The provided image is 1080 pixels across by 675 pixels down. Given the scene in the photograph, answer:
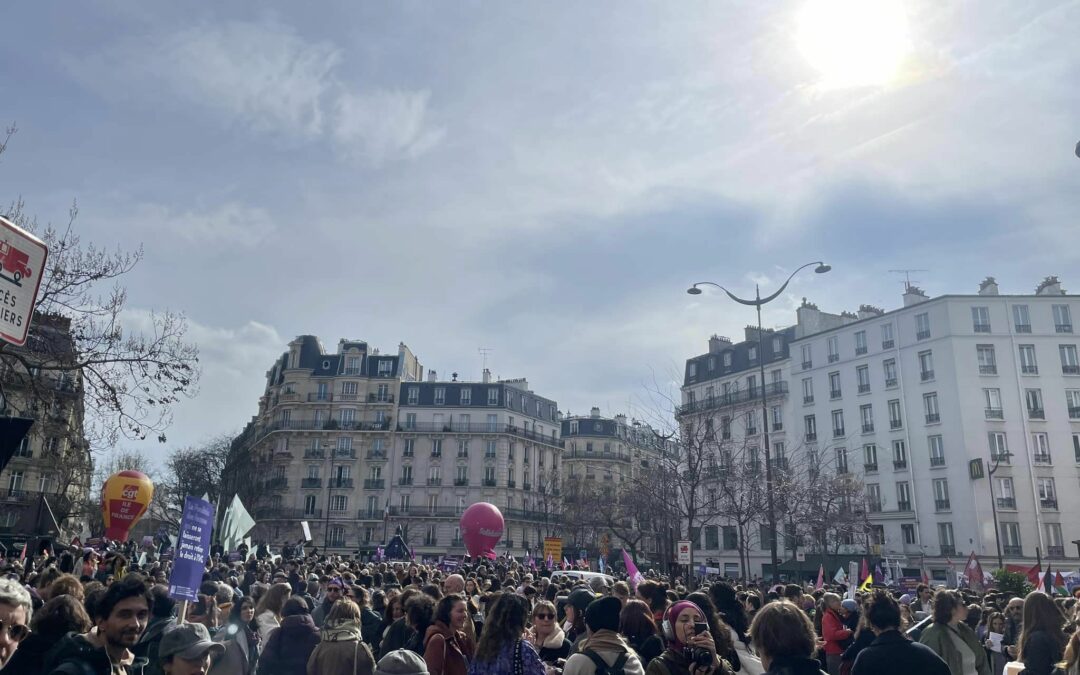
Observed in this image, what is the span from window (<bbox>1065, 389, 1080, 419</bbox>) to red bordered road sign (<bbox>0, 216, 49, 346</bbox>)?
5704 cm

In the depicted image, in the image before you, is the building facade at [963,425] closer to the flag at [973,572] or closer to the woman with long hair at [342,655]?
the flag at [973,572]

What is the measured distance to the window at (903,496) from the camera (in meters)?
48.1

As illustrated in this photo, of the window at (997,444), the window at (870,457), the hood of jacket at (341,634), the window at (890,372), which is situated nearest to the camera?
the hood of jacket at (341,634)

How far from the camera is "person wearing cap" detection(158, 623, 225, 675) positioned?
13.7ft

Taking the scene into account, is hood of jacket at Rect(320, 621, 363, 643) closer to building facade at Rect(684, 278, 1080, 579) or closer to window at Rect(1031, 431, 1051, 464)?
building facade at Rect(684, 278, 1080, 579)

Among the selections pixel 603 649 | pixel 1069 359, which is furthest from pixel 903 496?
pixel 603 649

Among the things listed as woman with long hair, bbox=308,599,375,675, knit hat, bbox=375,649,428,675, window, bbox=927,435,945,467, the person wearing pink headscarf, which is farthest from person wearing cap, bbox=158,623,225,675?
window, bbox=927,435,945,467

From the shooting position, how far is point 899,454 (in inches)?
1948

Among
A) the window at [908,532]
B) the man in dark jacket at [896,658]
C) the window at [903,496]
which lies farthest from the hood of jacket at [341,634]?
the window at [903,496]

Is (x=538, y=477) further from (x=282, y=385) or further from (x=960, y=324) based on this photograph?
(x=960, y=324)

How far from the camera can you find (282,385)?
251 ft

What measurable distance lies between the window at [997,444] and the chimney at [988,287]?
10171 mm

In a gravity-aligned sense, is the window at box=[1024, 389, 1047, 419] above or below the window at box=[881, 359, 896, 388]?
below

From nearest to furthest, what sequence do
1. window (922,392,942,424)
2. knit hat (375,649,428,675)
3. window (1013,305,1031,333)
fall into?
1. knit hat (375,649,428,675)
2. window (922,392,942,424)
3. window (1013,305,1031,333)
